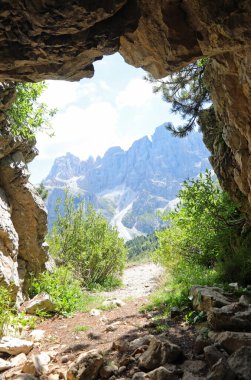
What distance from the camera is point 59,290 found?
38.2ft

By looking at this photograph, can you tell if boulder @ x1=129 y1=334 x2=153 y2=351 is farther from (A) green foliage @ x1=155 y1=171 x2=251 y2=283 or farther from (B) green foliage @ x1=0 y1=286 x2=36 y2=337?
(A) green foliage @ x1=155 y1=171 x2=251 y2=283

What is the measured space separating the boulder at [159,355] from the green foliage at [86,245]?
12.9m

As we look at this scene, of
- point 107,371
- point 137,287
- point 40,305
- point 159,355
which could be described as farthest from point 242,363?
point 137,287

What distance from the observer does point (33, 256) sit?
12594mm

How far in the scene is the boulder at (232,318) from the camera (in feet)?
17.9

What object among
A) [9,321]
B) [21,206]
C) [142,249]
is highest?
[21,206]

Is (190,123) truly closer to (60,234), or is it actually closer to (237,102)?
(237,102)

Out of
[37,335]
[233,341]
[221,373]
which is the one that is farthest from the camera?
[37,335]

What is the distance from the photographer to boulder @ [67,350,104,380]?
4.96 m

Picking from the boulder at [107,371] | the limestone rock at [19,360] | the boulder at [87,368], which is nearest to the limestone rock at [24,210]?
the limestone rock at [19,360]

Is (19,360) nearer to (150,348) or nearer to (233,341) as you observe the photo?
(150,348)

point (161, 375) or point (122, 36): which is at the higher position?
point (122, 36)

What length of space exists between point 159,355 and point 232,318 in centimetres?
145

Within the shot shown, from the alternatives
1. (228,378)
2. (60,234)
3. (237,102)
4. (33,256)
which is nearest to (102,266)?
(60,234)
